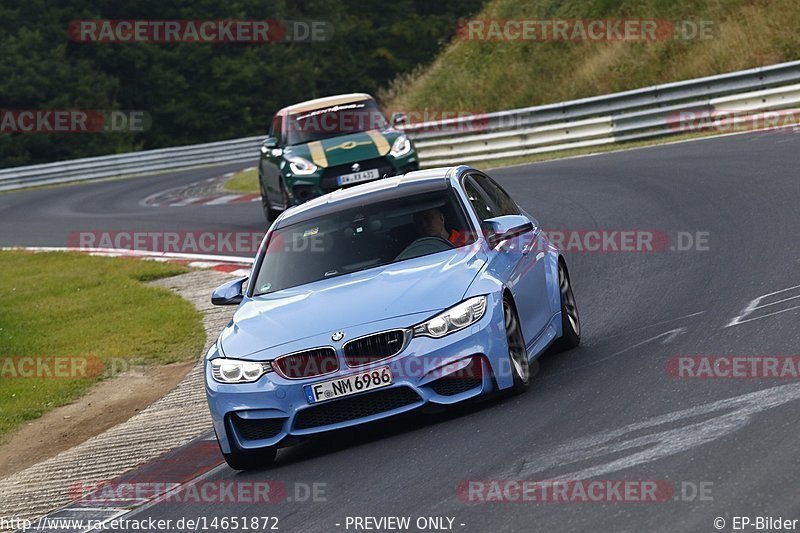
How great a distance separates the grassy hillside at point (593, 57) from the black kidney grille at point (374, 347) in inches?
845

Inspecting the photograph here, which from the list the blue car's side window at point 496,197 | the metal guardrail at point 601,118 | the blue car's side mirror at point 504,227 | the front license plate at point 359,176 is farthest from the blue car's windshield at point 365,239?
the metal guardrail at point 601,118

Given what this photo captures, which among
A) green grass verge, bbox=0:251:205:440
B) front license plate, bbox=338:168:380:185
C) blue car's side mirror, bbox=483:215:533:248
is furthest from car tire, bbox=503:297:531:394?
front license plate, bbox=338:168:380:185

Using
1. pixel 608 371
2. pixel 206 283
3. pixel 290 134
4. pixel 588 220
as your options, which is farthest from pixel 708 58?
pixel 608 371

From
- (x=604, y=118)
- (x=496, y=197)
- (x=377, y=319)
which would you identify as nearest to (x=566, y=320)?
(x=496, y=197)

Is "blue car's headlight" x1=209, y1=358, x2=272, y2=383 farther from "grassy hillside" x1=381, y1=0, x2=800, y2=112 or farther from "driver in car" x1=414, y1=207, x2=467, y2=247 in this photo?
"grassy hillside" x1=381, y1=0, x2=800, y2=112

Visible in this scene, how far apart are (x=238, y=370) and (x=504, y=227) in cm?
202

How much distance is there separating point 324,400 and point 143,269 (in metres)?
11.5

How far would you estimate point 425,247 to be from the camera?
8.79 meters

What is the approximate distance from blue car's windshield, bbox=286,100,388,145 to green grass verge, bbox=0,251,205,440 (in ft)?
10.2

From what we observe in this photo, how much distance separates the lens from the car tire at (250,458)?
7.89 metres

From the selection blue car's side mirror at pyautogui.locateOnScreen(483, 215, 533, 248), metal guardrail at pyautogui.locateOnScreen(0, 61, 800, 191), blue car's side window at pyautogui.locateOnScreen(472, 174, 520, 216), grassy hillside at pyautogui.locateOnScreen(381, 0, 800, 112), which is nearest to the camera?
blue car's side mirror at pyautogui.locateOnScreen(483, 215, 533, 248)

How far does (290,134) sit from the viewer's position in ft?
67.2

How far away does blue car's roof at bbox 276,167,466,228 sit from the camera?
920 centimetres

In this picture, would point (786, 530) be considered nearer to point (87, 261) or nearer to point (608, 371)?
point (608, 371)
